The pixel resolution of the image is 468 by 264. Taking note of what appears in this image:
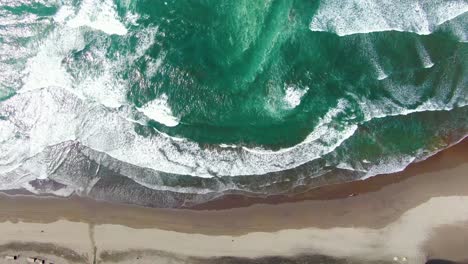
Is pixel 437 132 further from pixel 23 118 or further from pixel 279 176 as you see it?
pixel 23 118

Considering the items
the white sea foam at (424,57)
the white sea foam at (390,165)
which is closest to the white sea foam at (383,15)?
the white sea foam at (424,57)

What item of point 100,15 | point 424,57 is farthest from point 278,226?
point 100,15

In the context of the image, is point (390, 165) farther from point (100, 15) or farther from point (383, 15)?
point (100, 15)

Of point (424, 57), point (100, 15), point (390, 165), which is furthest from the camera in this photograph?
point (100, 15)

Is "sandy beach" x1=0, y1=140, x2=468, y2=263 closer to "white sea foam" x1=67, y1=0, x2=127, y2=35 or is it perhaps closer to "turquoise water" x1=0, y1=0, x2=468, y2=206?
"turquoise water" x1=0, y1=0, x2=468, y2=206

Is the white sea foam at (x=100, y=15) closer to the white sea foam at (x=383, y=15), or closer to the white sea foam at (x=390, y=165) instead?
the white sea foam at (x=383, y=15)
